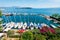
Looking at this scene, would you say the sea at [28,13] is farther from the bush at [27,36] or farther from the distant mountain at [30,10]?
the bush at [27,36]

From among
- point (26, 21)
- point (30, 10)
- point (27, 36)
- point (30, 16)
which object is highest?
point (30, 10)

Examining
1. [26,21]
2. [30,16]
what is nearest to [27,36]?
[26,21]

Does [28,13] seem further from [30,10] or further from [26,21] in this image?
[26,21]

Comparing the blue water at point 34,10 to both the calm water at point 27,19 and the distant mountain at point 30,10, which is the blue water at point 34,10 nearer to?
the distant mountain at point 30,10

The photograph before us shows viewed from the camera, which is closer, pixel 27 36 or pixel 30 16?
pixel 27 36

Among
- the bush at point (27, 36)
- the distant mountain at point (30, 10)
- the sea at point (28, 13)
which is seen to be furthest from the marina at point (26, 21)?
the bush at point (27, 36)

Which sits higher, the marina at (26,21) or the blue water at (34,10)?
the blue water at (34,10)

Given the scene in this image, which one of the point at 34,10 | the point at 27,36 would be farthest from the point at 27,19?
the point at 27,36

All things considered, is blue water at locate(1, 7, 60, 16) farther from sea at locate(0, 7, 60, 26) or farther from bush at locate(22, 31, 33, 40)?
bush at locate(22, 31, 33, 40)

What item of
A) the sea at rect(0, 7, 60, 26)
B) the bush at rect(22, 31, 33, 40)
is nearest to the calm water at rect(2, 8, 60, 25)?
the sea at rect(0, 7, 60, 26)

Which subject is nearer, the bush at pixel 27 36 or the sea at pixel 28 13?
the bush at pixel 27 36

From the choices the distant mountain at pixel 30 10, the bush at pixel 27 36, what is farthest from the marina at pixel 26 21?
the bush at pixel 27 36

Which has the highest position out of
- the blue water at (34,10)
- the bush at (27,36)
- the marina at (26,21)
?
the blue water at (34,10)

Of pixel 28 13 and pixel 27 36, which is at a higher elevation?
pixel 28 13
